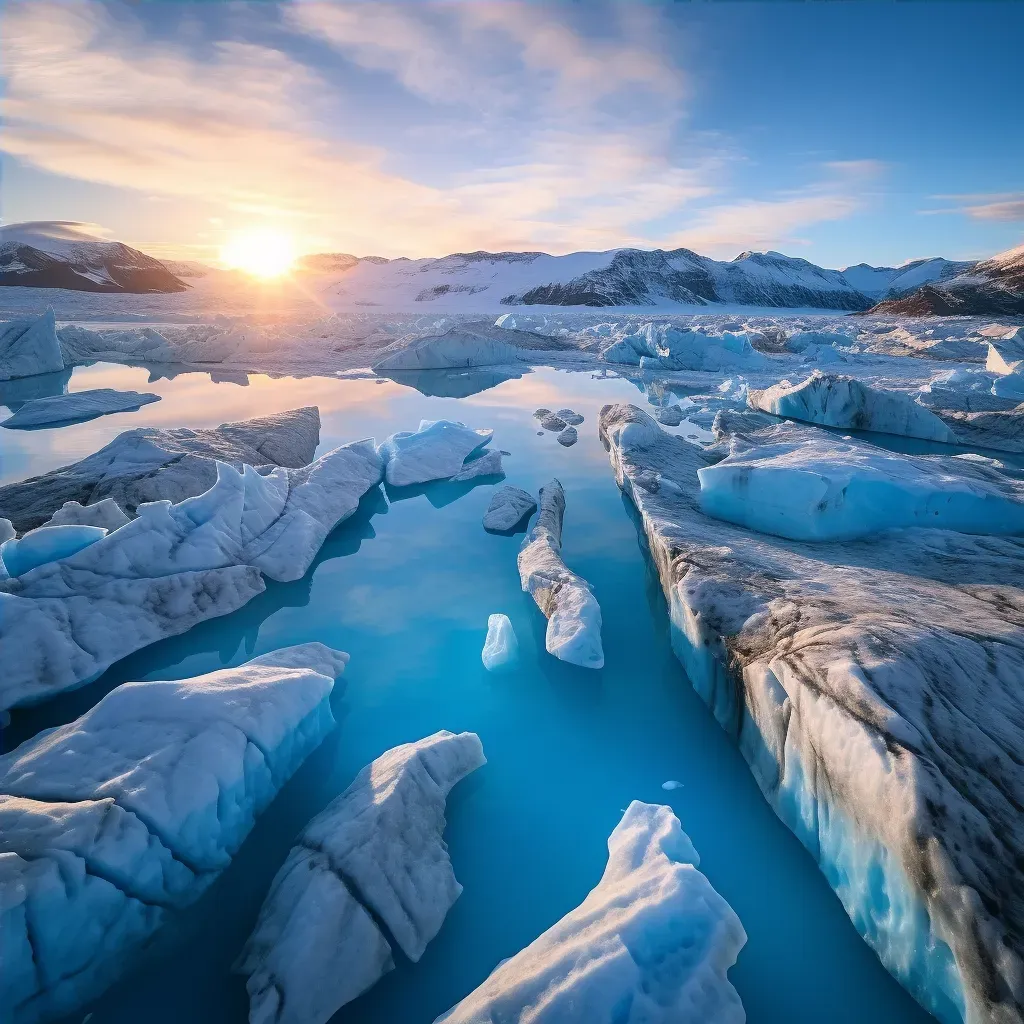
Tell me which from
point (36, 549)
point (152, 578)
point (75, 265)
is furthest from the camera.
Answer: point (75, 265)

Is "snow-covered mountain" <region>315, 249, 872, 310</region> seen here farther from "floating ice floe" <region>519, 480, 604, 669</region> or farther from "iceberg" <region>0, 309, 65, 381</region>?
"floating ice floe" <region>519, 480, 604, 669</region>

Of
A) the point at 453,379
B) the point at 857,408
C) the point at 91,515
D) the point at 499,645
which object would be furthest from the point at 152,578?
the point at 453,379

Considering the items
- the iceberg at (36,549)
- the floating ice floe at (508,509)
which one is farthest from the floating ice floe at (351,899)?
the floating ice floe at (508,509)

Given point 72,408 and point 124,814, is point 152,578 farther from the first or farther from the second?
point 72,408

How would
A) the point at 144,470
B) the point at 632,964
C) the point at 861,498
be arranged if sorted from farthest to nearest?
1. the point at 144,470
2. the point at 861,498
3. the point at 632,964

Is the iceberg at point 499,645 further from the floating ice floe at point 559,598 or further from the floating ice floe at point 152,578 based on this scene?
the floating ice floe at point 152,578

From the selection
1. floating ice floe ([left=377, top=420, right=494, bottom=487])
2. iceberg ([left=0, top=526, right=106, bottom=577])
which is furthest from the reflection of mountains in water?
iceberg ([left=0, top=526, right=106, bottom=577])
